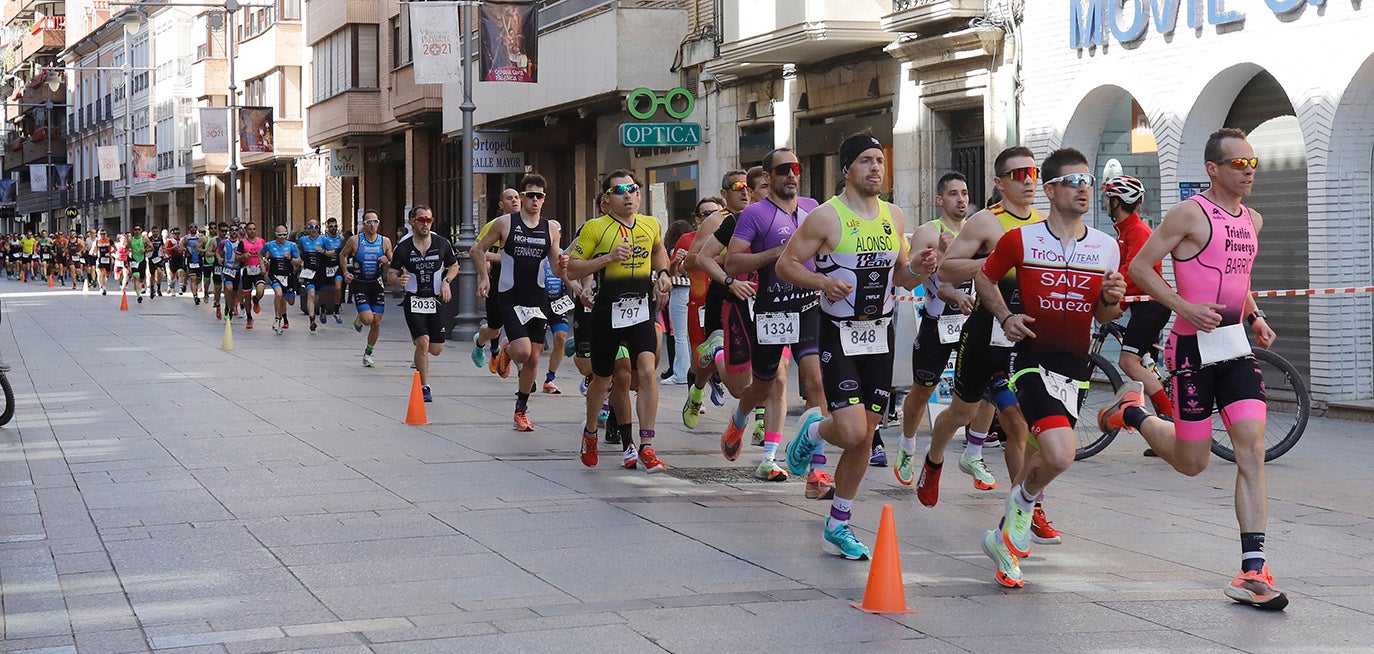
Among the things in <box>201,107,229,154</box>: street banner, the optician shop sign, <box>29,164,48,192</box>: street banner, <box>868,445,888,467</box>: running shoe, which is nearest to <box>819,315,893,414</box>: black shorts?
<box>868,445,888,467</box>: running shoe

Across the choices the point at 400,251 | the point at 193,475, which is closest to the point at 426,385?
the point at 400,251

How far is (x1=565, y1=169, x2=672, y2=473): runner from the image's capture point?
10.8 metres

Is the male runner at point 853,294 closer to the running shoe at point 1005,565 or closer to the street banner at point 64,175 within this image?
the running shoe at point 1005,565

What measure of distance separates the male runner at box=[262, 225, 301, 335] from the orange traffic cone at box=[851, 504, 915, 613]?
22288mm

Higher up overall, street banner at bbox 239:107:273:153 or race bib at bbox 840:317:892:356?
street banner at bbox 239:107:273:153

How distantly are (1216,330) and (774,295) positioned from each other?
117 inches

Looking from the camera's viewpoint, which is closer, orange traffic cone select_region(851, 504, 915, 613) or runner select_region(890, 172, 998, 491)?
orange traffic cone select_region(851, 504, 915, 613)

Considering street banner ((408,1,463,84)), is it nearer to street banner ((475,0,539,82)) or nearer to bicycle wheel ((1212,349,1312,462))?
street banner ((475,0,539,82))

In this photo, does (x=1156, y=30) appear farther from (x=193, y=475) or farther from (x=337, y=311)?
(x=337, y=311)

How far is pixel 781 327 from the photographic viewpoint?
9.56 meters

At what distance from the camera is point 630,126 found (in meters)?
25.8

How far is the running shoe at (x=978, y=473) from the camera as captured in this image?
32.1 ft

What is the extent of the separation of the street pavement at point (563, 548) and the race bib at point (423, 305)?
3023 millimetres

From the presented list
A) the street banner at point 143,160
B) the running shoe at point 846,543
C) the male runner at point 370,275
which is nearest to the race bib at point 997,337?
the running shoe at point 846,543
